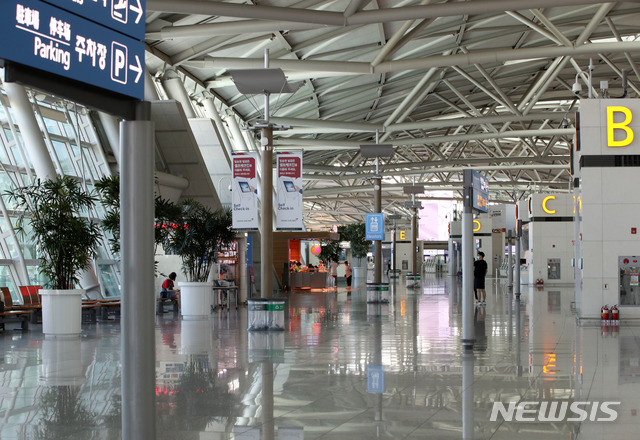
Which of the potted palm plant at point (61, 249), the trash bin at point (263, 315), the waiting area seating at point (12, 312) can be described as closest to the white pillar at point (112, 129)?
the waiting area seating at point (12, 312)

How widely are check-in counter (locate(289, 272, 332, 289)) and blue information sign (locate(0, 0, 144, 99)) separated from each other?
35127 mm

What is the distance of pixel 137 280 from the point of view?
4992 mm

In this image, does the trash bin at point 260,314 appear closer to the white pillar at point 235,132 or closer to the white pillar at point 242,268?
the white pillar at point 242,268

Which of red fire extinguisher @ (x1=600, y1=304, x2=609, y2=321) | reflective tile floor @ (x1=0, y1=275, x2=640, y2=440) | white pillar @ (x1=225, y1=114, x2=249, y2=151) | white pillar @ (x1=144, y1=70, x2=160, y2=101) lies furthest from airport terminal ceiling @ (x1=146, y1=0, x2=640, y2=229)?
reflective tile floor @ (x1=0, y1=275, x2=640, y2=440)

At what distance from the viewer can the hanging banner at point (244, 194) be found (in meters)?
17.4

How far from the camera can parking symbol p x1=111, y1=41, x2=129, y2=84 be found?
15.3 feet

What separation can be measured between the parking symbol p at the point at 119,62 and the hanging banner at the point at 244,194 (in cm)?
1249

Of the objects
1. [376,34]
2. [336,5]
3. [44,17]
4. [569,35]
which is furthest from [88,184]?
[569,35]

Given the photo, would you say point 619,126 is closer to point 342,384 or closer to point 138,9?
point 342,384

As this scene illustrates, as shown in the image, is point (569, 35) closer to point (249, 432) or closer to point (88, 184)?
point (88, 184)

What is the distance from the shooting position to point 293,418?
6.93 meters

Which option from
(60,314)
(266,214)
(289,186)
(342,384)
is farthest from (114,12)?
(289,186)

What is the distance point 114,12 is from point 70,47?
0.52 metres

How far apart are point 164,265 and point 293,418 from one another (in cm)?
1993
